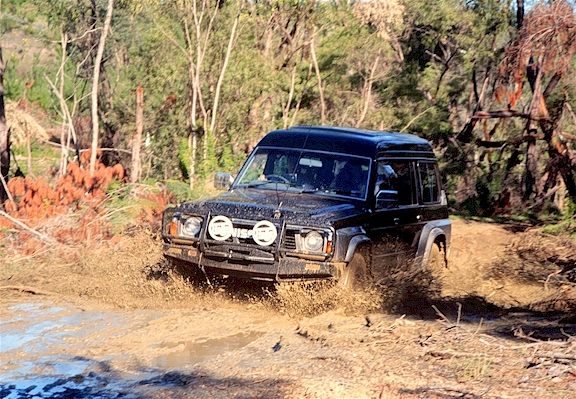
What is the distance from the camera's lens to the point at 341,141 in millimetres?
9336

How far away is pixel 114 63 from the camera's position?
26.4 metres

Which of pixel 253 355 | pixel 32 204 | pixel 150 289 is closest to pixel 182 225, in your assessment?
pixel 150 289

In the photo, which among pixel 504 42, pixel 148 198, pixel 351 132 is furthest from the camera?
pixel 504 42

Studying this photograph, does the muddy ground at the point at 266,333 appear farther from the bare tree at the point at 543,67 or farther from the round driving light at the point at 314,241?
the bare tree at the point at 543,67

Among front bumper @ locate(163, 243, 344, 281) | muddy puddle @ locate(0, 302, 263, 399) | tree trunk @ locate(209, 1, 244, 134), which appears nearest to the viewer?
muddy puddle @ locate(0, 302, 263, 399)

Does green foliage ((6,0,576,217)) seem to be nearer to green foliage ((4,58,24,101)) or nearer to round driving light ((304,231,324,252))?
green foliage ((4,58,24,101))

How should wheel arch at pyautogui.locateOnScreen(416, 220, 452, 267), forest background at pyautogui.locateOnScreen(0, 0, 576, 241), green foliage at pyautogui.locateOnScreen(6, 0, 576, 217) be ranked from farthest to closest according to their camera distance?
1. green foliage at pyautogui.locateOnScreen(6, 0, 576, 217)
2. forest background at pyautogui.locateOnScreen(0, 0, 576, 241)
3. wheel arch at pyautogui.locateOnScreen(416, 220, 452, 267)

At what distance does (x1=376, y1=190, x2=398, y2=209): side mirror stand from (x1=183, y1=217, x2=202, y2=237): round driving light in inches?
77.0

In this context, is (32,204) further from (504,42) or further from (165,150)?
(504,42)

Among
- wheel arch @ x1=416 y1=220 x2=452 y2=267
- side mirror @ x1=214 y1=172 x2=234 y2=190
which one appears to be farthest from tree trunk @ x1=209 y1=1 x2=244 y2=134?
side mirror @ x1=214 y1=172 x2=234 y2=190

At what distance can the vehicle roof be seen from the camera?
30.3 feet

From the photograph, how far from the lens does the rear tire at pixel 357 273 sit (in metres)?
8.00

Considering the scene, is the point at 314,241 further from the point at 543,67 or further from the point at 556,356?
the point at 543,67

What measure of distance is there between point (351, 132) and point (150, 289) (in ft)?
9.60
